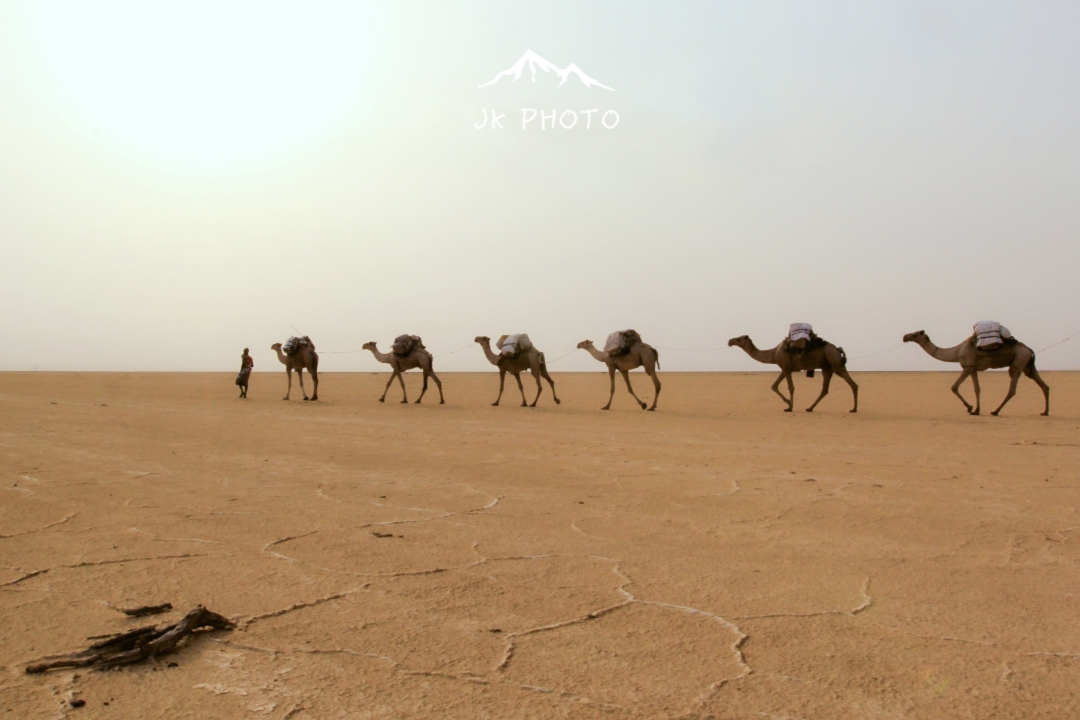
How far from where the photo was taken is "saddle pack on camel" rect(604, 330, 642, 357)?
19.3m

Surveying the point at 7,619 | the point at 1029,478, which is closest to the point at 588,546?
the point at 7,619

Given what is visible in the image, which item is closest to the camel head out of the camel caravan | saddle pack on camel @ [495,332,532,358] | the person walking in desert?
the camel caravan

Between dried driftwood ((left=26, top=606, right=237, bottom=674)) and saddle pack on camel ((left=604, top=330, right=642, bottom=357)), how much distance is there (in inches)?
640

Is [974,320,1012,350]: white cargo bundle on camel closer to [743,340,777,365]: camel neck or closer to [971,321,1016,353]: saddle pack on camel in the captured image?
[971,321,1016,353]: saddle pack on camel

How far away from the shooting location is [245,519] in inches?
218

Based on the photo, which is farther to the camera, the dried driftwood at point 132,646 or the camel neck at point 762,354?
the camel neck at point 762,354

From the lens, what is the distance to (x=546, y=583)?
4176 mm

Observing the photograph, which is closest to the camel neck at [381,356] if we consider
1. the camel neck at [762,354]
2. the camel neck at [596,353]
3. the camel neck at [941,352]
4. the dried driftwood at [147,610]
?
the camel neck at [596,353]

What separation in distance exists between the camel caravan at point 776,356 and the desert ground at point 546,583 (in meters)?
8.63

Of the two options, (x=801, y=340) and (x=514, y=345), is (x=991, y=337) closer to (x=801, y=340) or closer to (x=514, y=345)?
(x=801, y=340)

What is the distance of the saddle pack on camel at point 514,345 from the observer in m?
20.4

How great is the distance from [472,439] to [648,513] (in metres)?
5.53

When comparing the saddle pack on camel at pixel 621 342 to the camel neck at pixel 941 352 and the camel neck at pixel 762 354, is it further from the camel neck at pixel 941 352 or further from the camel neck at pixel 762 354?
the camel neck at pixel 941 352

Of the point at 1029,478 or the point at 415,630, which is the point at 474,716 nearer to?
the point at 415,630
